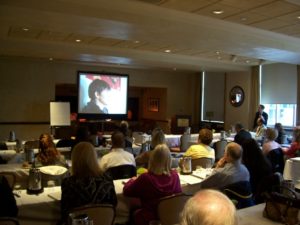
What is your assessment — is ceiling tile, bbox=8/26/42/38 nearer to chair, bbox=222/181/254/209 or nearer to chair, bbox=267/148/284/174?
chair, bbox=267/148/284/174

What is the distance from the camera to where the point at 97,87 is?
12.5m

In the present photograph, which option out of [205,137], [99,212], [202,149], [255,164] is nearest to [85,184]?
[99,212]

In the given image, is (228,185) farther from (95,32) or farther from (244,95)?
(244,95)

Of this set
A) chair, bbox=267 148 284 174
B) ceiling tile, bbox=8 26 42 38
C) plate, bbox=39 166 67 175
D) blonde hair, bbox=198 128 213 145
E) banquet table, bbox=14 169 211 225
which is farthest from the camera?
ceiling tile, bbox=8 26 42 38

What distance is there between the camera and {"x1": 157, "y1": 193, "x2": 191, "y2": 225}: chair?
285cm

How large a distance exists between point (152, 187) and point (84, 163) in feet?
2.11

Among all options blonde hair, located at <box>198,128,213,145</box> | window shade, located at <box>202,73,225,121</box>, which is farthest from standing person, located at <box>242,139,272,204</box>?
window shade, located at <box>202,73,225,121</box>

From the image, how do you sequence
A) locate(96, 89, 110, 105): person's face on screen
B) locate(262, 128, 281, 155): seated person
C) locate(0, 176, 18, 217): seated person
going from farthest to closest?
locate(96, 89, 110, 105): person's face on screen
locate(262, 128, 281, 155): seated person
locate(0, 176, 18, 217): seated person

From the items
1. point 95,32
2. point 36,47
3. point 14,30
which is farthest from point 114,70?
point 95,32

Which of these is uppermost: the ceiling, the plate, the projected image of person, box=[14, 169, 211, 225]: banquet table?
the ceiling

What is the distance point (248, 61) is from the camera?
452 inches

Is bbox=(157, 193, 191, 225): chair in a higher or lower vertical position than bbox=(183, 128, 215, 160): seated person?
lower

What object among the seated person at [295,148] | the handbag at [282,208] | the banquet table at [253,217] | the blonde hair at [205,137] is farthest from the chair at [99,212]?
the seated person at [295,148]

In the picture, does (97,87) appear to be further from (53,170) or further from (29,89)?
(53,170)
